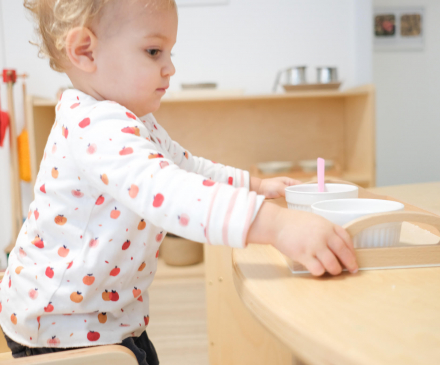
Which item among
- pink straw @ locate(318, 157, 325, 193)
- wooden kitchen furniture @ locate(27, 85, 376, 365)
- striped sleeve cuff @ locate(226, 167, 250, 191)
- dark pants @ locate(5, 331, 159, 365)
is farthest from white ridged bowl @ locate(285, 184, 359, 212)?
wooden kitchen furniture @ locate(27, 85, 376, 365)

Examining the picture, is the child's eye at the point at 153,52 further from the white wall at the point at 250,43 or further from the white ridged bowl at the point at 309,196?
the white wall at the point at 250,43

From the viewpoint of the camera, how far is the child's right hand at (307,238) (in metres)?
0.48

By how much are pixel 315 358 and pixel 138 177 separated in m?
0.30

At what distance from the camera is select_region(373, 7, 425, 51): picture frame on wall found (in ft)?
10.6

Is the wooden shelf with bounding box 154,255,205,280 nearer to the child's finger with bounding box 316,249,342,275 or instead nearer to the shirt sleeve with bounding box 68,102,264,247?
the shirt sleeve with bounding box 68,102,264,247

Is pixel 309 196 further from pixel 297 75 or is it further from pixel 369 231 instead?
pixel 297 75

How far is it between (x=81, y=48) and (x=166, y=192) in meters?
0.33

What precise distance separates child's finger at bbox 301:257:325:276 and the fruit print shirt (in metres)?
0.16

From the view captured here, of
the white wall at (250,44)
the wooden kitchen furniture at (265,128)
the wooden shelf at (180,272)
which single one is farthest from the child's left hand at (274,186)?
the white wall at (250,44)

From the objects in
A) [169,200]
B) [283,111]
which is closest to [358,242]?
[169,200]

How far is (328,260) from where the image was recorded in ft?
1.56

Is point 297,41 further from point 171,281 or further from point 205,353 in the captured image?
point 205,353

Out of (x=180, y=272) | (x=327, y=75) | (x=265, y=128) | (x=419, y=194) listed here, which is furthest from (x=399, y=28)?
(x=419, y=194)

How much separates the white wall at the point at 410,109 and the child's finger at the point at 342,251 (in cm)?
320
